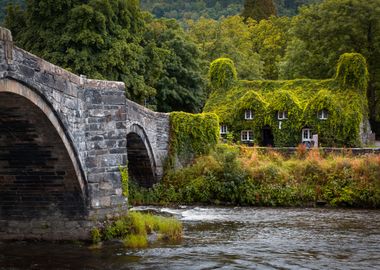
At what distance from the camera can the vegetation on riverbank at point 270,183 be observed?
25.2m

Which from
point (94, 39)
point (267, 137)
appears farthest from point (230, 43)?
point (94, 39)

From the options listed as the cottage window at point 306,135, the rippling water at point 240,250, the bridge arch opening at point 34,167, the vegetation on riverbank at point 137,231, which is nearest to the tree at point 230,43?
the cottage window at point 306,135

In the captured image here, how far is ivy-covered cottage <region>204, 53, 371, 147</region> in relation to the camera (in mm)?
37562

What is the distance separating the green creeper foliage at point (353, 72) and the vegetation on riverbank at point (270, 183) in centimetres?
1272

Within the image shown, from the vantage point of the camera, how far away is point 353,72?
39188 mm

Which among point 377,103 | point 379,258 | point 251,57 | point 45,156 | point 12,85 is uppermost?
point 251,57

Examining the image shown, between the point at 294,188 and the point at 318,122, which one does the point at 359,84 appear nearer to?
the point at 318,122

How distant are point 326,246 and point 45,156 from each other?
7.46 meters

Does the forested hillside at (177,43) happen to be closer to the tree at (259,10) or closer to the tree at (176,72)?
the tree at (176,72)

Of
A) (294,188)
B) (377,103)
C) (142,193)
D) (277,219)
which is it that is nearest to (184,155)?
(142,193)

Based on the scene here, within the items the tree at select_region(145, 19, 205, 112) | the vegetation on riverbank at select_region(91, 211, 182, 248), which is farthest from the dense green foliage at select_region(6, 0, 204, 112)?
the vegetation on riverbank at select_region(91, 211, 182, 248)

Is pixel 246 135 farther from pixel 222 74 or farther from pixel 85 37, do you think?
pixel 85 37

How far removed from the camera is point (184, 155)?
94.1 ft

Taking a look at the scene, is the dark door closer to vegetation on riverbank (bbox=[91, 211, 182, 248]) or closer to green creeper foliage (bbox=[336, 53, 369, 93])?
green creeper foliage (bbox=[336, 53, 369, 93])
